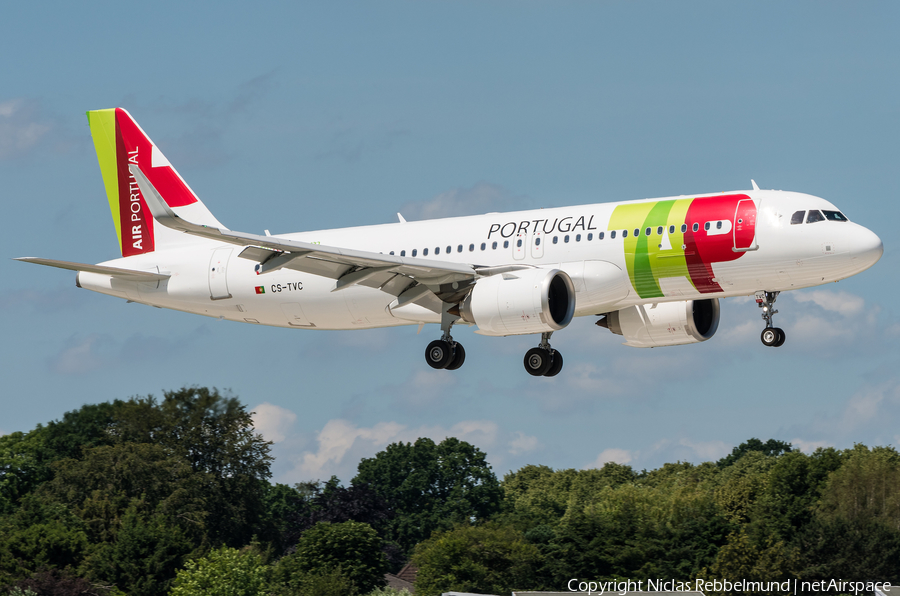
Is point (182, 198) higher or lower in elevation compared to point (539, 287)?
higher

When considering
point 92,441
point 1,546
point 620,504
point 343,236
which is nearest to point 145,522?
point 1,546

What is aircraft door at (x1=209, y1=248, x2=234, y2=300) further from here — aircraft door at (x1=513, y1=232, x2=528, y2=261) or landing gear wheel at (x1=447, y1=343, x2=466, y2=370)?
aircraft door at (x1=513, y1=232, x2=528, y2=261)

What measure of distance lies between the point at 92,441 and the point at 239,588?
39960 mm

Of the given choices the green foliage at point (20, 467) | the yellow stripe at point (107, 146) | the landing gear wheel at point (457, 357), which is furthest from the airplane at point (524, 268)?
the green foliage at point (20, 467)

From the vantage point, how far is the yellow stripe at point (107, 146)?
51531 millimetres

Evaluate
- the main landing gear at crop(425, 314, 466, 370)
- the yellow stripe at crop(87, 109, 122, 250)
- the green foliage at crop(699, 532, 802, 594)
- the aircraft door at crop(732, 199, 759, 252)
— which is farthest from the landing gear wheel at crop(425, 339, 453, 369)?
the green foliage at crop(699, 532, 802, 594)

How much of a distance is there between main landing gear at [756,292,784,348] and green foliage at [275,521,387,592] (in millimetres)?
64100

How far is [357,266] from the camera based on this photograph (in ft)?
132

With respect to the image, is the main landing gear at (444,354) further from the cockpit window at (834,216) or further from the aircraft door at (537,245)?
the cockpit window at (834,216)

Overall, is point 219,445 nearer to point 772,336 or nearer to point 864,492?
point 864,492

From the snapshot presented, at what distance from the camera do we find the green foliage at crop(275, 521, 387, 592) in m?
98.1

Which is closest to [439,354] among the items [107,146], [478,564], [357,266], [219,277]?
[357,266]

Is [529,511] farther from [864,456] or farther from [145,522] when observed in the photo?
[145,522]

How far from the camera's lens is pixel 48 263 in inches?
1560
